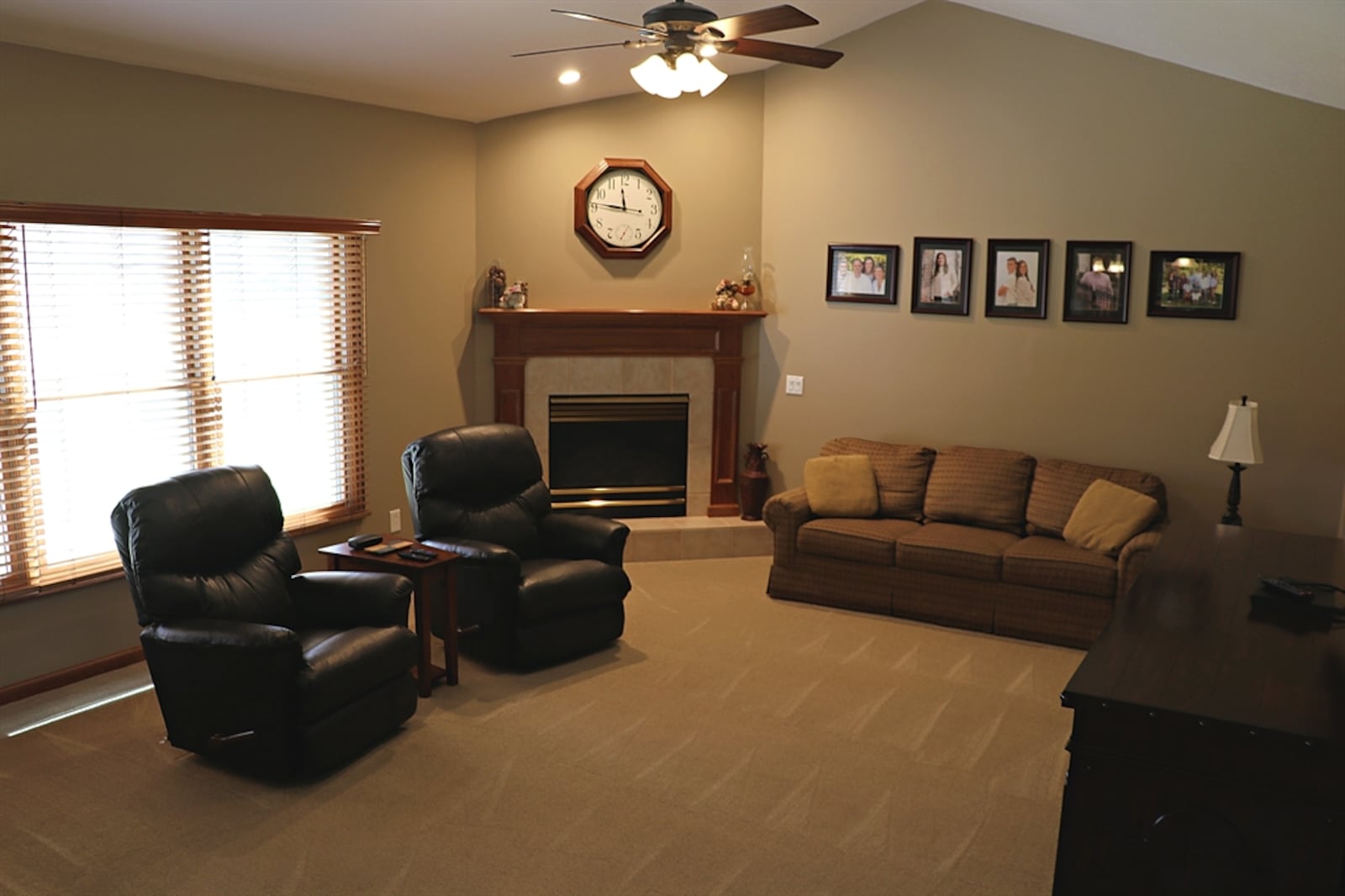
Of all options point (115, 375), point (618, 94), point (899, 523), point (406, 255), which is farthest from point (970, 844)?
point (618, 94)

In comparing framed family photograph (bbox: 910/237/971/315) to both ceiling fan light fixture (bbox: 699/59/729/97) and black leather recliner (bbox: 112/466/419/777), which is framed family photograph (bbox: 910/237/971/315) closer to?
ceiling fan light fixture (bbox: 699/59/729/97)

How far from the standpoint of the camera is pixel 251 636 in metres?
3.84

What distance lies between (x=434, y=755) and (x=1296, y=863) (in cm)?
290

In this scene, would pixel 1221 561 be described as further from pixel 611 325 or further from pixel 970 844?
pixel 611 325

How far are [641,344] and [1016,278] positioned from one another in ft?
7.71

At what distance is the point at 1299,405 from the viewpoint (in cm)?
587

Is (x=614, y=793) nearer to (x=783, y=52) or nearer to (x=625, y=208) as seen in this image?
(x=783, y=52)

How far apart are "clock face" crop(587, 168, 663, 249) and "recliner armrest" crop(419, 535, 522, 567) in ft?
8.83

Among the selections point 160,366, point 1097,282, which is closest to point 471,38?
point 160,366

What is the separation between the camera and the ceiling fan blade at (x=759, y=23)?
3.66 metres

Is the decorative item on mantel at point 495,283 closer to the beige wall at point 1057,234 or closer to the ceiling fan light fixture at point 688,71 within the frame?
the beige wall at point 1057,234

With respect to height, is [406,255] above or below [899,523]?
above

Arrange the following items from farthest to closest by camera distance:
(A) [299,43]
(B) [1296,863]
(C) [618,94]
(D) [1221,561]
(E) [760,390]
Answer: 1. (E) [760,390]
2. (C) [618,94]
3. (A) [299,43]
4. (D) [1221,561]
5. (B) [1296,863]

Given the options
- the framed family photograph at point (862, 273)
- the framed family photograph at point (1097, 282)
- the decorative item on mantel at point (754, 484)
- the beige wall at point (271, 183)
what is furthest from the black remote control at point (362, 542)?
the framed family photograph at point (1097, 282)
